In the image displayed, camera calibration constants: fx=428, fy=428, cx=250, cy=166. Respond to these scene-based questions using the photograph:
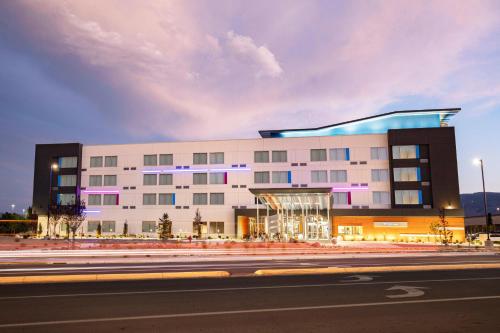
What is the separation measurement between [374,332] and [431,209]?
54247 millimetres

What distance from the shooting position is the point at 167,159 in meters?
67.6

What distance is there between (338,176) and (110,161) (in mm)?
36426

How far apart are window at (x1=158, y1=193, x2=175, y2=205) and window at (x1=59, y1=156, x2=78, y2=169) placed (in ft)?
53.1

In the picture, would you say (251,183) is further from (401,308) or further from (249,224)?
(401,308)

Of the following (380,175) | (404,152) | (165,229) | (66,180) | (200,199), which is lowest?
(165,229)

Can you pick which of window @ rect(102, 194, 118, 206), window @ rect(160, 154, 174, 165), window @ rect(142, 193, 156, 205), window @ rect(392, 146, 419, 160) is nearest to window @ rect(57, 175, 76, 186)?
window @ rect(102, 194, 118, 206)

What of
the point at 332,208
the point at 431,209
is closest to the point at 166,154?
the point at 332,208

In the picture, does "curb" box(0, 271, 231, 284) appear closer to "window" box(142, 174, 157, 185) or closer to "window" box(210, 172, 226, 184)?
"window" box(210, 172, 226, 184)

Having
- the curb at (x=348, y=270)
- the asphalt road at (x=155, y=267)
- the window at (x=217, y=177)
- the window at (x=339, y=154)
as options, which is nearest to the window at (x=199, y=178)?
the window at (x=217, y=177)

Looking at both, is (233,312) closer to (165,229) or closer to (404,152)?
(165,229)

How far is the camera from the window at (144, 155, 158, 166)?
67.9m

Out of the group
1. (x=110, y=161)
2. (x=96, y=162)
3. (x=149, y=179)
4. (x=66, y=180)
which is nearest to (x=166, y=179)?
(x=149, y=179)

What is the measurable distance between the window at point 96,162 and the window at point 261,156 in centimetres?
2604

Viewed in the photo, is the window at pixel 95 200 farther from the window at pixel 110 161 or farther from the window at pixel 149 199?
the window at pixel 149 199
